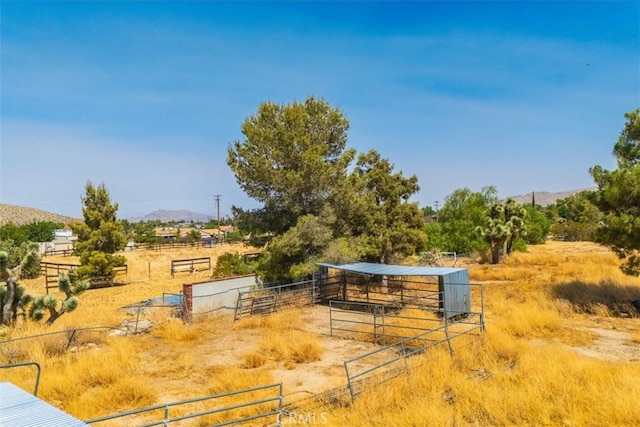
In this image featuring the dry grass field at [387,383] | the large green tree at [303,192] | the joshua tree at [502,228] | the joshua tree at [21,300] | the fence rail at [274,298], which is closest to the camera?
the dry grass field at [387,383]

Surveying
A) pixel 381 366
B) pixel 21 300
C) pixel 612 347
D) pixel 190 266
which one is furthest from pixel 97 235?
pixel 612 347

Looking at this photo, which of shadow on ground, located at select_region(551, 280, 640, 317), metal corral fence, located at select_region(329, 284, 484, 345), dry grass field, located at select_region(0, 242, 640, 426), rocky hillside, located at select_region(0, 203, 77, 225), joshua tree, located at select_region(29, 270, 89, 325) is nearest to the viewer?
dry grass field, located at select_region(0, 242, 640, 426)

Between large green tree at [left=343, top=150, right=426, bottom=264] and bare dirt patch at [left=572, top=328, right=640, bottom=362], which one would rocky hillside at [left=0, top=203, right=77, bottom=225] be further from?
bare dirt patch at [left=572, top=328, right=640, bottom=362]

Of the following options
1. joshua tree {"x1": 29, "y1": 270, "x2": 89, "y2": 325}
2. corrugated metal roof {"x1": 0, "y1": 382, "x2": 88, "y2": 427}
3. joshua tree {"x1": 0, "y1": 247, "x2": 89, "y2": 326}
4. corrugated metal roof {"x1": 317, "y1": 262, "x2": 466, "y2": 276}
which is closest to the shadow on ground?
corrugated metal roof {"x1": 317, "y1": 262, "x2": 466, "y2": 276}

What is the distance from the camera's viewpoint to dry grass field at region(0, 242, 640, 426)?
25.4 feet

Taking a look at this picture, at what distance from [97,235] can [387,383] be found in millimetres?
30594

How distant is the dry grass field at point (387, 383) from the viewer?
7.74 meters

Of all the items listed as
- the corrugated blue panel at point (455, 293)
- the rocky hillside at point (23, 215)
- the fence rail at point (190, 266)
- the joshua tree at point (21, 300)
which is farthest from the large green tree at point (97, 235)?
the rocky hillside at point (23, 215)

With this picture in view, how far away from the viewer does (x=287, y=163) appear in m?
23.1

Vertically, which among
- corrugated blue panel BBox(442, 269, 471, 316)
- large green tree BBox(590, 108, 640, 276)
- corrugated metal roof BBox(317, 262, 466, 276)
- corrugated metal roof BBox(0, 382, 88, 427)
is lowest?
corrugated blue panel BBox(442, 269, 471, 316)

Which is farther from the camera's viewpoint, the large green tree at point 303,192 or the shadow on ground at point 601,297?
the large green tree at point 303,192

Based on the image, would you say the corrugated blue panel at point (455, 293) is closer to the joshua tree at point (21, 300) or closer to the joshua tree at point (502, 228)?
the joshua tree at point (21, 300)

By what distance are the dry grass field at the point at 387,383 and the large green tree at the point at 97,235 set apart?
14.8 m

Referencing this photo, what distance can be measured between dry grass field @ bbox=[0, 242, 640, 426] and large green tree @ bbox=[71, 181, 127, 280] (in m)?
14.8
